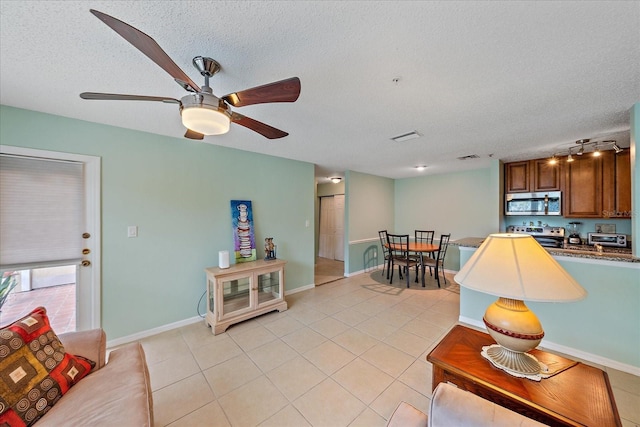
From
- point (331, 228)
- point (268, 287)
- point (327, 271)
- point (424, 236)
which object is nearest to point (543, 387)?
point (268, 287)

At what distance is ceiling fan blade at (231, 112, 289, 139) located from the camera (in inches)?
62.4

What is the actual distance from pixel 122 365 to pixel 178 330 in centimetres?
154

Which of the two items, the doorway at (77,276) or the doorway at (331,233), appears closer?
the doorway at (77,276)

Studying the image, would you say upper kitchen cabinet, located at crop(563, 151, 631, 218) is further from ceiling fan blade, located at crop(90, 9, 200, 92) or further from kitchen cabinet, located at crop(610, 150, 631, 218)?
ceiling fan blade, located at crop(90, 9, 200, 92)

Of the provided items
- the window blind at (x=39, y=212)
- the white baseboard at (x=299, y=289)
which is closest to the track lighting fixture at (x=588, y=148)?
the white baseboard at (x=299, y=289)

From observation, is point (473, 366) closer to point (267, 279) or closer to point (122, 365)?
point (122, 365)

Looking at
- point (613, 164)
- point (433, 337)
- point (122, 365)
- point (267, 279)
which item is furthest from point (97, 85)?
point (613, 164)

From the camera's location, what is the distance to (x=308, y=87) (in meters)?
1.72

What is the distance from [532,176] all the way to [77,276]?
632 cm

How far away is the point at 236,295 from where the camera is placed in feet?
9.73

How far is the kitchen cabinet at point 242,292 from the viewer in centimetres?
270

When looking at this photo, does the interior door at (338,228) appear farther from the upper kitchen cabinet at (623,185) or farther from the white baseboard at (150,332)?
the upper kitchen cabinet at (623,185)

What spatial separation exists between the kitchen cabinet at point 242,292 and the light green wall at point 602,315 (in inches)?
118

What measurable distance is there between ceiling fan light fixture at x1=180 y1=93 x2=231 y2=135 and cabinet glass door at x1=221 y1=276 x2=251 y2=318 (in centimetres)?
195
